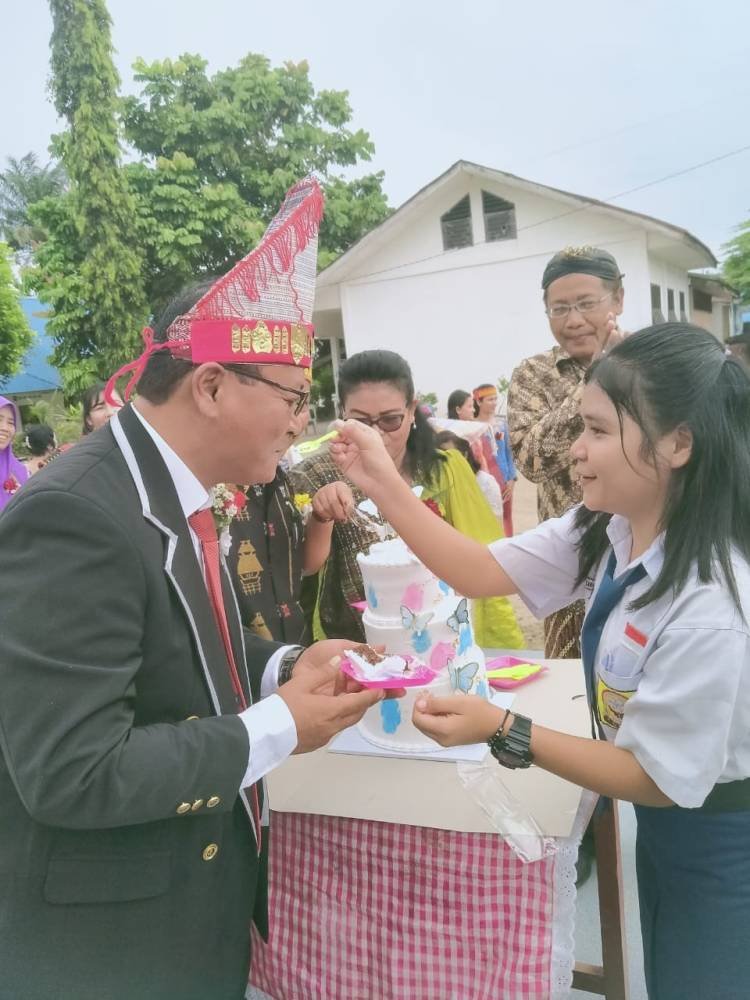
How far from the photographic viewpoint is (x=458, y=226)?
722 inches

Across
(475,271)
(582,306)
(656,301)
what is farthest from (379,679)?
(656,301)

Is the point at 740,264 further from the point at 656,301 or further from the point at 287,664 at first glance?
the point at 287,664

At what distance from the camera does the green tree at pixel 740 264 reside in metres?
25.8

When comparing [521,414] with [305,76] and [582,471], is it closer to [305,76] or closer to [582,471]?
[582,471]

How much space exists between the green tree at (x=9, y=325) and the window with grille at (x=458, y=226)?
1107cm

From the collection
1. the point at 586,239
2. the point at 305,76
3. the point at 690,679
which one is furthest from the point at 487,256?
the point at 690,679

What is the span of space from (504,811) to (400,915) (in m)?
0.39

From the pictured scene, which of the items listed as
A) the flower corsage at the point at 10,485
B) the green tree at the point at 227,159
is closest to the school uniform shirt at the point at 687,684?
the flower corsage at the point at 10,485

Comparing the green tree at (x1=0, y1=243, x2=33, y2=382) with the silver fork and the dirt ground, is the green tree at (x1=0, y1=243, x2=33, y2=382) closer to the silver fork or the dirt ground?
the dirt ground

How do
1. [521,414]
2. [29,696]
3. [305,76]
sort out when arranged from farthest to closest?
[305,76], [521,414], [29,696]

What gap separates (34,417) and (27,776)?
79.3 ft

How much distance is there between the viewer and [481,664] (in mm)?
2166

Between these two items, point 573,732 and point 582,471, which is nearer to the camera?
point 582,471

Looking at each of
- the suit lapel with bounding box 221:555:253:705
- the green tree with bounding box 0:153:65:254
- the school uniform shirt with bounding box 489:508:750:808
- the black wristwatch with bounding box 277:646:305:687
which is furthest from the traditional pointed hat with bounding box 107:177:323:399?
the green tree with bounding box 0:153:65:254
